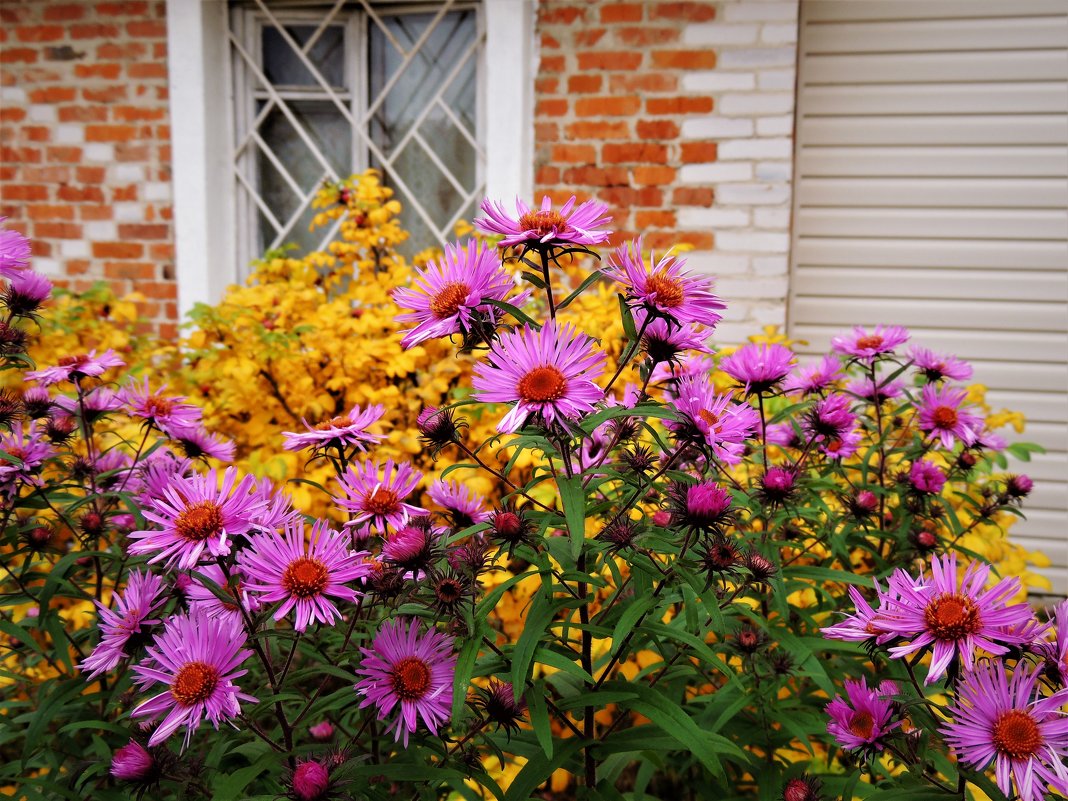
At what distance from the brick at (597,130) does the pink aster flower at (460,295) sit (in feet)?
7.00

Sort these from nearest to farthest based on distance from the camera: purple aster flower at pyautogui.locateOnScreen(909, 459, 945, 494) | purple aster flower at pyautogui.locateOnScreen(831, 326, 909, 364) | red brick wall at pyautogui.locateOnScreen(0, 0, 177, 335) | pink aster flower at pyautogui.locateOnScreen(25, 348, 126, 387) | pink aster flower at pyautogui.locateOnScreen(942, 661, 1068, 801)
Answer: pink aster flower at pyautogui.locateOnScreen(942, 661, 1068, 801) → pink aster flower at pyautogui.locateOnScreen(25, 348, 126, 387) → purple aster flower at pyautogui.locateOnScreen(909, 459, 945, 494) → purple aster flower at pyautogui.locateOnScreen(831, 326, 909, 364) → red brick wall at pyautogui.locateOnScreen(0, 0, 177, 335)

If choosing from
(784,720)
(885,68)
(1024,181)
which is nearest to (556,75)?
(885,68)

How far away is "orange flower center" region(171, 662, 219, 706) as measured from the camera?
0.81m

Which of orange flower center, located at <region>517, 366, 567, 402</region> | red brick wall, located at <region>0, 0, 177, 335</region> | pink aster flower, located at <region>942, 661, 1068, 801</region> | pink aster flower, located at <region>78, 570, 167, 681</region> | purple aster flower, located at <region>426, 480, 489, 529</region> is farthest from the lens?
red brick wall, located at <region>0, 0, 177, 335</region>

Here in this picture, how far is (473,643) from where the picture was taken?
860mm

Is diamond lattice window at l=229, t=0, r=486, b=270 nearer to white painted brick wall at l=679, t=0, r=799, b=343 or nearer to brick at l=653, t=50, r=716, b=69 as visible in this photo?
brick at l=653, t=50, r=716, b=69

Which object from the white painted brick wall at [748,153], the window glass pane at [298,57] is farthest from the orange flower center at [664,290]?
the window glass pane at [298,57]

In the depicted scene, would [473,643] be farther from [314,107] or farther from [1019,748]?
[314,107]

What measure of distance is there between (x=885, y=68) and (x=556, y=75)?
49.2 inches

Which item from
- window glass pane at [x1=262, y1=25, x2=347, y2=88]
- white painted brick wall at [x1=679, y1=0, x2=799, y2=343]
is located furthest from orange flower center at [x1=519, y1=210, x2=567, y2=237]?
window glass pane at [x1=262, y1=25, x2=347, y2=88]

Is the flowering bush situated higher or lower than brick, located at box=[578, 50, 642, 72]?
lower

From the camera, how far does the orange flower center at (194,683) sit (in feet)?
2.65

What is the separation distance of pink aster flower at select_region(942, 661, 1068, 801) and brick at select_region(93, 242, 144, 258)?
3.26m

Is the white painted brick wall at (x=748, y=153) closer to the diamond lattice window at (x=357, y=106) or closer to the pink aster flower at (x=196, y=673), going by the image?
the diamond lattice window at (x=357, y=106)
